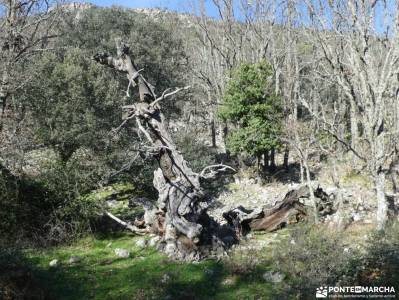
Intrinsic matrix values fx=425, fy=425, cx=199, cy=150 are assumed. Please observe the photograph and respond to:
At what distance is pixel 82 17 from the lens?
26969mm

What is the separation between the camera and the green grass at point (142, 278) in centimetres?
809

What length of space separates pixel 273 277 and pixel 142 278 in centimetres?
271

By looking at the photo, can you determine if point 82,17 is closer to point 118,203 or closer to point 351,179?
point 118,203

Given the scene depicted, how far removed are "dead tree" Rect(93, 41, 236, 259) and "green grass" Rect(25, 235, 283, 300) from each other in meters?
0.56

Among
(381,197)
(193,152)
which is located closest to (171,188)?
(381,197)

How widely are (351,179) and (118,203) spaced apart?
34.3ft

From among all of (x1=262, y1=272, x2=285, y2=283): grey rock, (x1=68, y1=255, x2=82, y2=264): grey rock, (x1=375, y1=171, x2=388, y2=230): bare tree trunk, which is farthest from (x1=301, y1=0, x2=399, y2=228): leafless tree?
(x1=68, y1=255, x2=82, y2=264): grey rock

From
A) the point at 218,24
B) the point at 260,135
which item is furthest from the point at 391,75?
the point at 218,24

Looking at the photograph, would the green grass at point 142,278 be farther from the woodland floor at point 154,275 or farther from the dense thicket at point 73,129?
the dense thicket at point 73,129

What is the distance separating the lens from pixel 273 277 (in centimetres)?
846

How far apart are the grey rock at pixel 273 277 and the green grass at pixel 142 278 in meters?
0.14

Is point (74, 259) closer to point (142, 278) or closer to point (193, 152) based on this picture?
point (142, 278)

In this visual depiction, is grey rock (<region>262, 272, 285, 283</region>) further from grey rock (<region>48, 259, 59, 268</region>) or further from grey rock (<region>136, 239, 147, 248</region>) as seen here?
grey rock (<region>48, 259, 59, 268</region>)

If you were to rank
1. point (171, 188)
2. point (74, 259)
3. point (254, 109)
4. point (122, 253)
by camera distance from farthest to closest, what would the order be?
1. point (254, 109)
2. point (171, 188)
3. point (122, 253)
4. point (74, 259)
